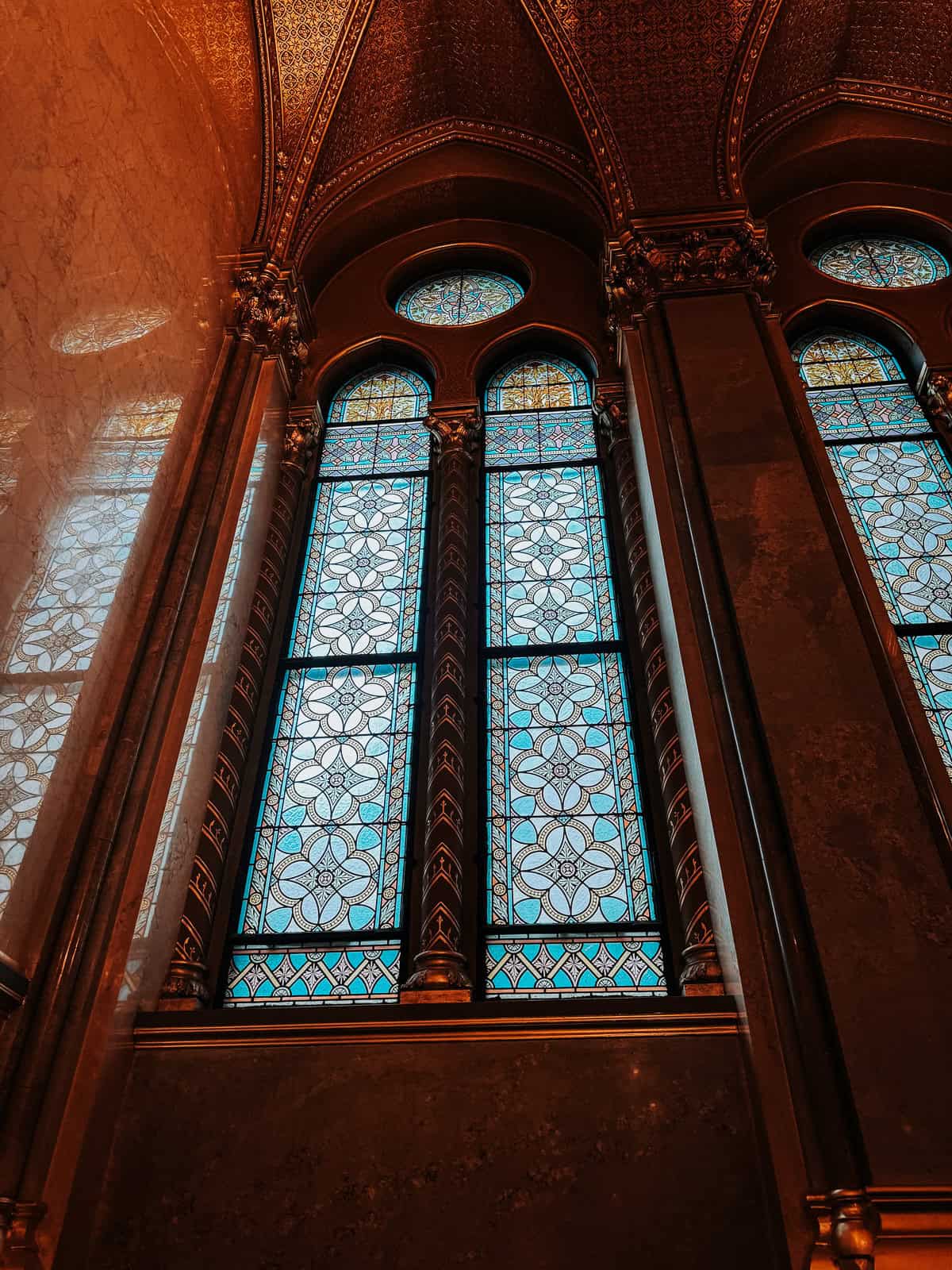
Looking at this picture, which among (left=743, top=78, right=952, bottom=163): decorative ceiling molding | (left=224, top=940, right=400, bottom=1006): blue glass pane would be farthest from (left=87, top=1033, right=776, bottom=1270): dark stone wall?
(left=743, top=78, right=952, bottom=163): decorative ceiling molding

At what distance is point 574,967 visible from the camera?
4500mm

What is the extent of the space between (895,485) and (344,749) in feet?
12.1

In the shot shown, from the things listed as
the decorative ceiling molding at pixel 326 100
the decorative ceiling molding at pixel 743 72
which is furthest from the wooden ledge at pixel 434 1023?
the decorative ceiling molding at pixel 743 72

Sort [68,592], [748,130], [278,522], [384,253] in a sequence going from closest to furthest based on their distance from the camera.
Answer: [68,592] → [278,522] → [748,130] → [384,253]

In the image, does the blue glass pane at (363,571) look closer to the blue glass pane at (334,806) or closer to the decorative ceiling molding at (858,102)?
the blue glass pane at (334,806)

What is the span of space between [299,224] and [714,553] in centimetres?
415

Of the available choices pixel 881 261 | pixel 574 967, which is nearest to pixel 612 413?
pixel 881 261

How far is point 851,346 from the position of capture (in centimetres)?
743

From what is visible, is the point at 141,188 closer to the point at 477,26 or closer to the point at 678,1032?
the point at 477,26

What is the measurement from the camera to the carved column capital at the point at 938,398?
6.68 m

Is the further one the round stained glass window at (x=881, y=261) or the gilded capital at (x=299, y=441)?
the round stained glass window at (x=881, y=261)

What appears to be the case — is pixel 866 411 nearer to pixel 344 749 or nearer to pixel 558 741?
pixel 558 741

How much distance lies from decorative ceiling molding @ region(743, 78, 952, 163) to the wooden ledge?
6.43 m

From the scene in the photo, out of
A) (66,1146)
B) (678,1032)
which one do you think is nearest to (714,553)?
(678,1032)
